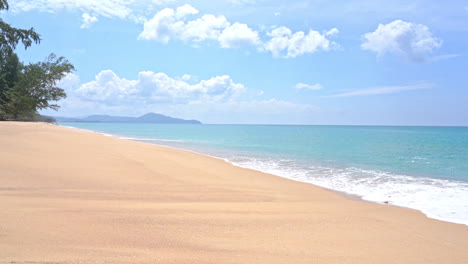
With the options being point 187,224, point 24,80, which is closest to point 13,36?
point 24,80

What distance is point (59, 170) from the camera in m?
7.62

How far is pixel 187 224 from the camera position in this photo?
4559mm

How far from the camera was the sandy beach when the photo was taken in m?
3.46

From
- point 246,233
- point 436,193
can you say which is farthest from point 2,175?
point 436,193

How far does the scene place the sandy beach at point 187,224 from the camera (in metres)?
3.46

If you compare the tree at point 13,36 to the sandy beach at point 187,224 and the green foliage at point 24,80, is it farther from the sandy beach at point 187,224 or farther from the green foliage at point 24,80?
the sandy beach at point 187,224

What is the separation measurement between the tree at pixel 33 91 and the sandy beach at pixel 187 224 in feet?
83.4

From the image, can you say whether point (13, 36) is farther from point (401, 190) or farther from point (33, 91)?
point (401, 190)

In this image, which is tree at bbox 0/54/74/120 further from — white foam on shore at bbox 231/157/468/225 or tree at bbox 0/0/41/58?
white foam on shore at bbox 231/157/468/225

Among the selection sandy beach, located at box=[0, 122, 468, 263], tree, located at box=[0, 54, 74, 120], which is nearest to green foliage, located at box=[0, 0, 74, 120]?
tree, located at box=[0, 54, 74, 120]

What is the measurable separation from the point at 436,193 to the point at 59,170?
10088 mm

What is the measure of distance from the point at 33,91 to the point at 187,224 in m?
33.6

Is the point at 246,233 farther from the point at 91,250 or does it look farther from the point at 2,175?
the point at 2,175

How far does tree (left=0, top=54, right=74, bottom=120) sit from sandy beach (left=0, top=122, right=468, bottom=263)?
25.4 metres
